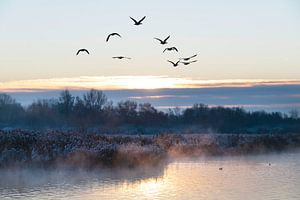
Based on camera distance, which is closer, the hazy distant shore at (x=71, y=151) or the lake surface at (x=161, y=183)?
the lake surface at (x=161, y=183)

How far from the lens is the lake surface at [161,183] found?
1886 cm

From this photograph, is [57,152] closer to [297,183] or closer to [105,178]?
[105,178]

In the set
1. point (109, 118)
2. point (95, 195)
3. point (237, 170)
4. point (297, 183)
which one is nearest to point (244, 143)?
point (237, 170)

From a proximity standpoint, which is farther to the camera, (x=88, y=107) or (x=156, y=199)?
(x=88, y=107)

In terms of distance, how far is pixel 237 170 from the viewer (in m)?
25.7

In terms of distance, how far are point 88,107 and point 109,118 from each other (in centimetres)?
834

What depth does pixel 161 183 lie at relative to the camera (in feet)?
70.3

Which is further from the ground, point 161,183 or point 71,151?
point 71,151

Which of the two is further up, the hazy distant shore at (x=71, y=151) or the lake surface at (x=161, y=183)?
the hazy distant shore at (x=71, y=151)

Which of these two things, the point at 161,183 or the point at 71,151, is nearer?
the point at 161,183

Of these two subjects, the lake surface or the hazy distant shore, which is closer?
the lake surface

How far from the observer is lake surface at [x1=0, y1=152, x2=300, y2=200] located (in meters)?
18.9

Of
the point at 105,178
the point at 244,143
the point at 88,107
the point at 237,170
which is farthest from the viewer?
the point at 88,107

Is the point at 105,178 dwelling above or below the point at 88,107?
below
